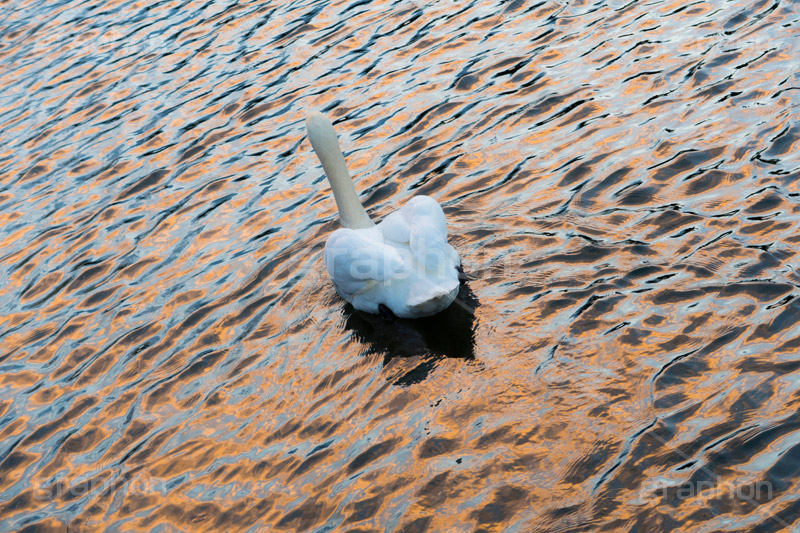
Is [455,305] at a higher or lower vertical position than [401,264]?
lower

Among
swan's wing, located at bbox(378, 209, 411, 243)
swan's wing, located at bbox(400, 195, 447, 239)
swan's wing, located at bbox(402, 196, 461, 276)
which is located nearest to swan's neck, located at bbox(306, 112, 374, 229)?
swan's wing, located at bbox(378, 209, 411, 243)

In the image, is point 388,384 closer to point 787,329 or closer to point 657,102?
point 787,329

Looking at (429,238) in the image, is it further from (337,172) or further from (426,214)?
(337,172)

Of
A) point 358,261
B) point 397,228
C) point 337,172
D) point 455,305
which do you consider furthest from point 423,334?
point 337,172

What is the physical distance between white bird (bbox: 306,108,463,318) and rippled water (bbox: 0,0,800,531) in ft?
1.02

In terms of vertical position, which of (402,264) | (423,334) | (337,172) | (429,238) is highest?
(337,172)

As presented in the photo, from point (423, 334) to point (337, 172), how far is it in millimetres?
2044

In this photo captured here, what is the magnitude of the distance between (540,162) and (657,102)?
5.43 feet

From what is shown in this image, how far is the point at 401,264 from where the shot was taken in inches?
252

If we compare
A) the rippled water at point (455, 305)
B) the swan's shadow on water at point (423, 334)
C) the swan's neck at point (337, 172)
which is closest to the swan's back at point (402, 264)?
the swan's shadow on water at point (423, 334)

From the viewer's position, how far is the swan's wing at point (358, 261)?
643 centimetres

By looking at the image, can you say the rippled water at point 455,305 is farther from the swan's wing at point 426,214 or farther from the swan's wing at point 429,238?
the swan's wing at point 426,214

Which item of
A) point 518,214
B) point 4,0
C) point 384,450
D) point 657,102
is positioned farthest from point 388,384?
point 4,0

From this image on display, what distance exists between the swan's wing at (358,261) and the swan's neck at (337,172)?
863 mm
